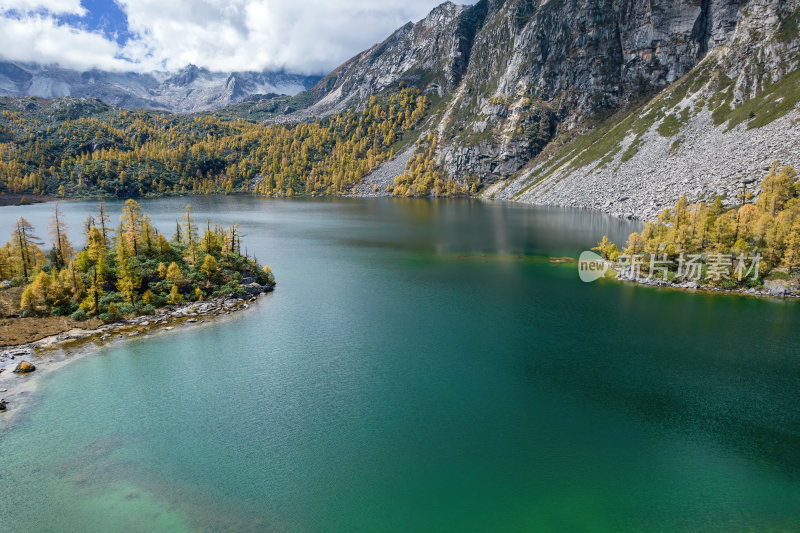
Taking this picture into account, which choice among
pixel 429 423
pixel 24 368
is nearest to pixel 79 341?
pixel 24 368

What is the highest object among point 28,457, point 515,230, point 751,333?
point 515,230

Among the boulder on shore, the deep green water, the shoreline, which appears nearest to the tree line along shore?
the shoreline

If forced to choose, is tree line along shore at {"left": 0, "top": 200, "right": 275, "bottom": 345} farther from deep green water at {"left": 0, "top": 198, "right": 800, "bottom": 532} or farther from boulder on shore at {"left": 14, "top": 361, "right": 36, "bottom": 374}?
deep green water at {"left": 0, "top": 198, "right": 800, "bottom": 532}

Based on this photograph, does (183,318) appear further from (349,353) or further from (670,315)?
(670,315)

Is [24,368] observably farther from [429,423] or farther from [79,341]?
[429,423]

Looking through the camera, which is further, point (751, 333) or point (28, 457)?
point (751, 333)

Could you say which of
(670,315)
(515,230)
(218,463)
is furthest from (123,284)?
(515,230)

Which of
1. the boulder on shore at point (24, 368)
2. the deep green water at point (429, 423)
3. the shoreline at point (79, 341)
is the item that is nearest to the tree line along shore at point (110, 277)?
the shoreline at point (79, 341)
